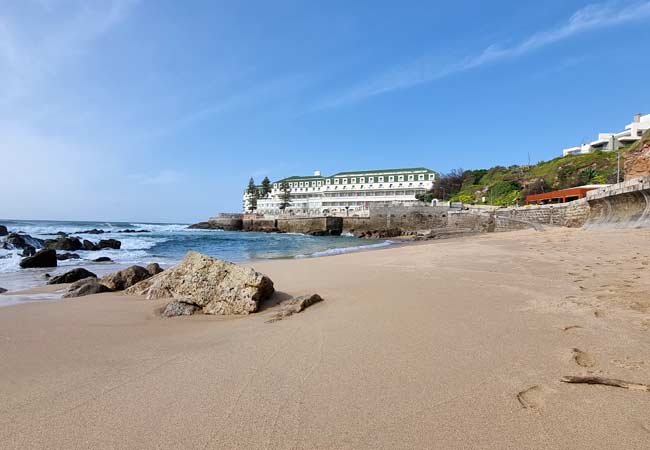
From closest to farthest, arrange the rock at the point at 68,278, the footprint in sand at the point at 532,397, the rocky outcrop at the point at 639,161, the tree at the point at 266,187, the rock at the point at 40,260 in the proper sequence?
the footprint in sand at the point at 532,397, the rock at the point at 68,278, the rock at the point at 40,260, the rocky outcrop at the point at 639,161, the tree at the point at 266,187

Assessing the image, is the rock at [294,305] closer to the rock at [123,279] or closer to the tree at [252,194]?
the rock at [123,279]

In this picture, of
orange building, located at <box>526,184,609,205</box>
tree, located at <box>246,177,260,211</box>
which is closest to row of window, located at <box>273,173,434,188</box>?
tree, located at <box>246,177,260,211</box>

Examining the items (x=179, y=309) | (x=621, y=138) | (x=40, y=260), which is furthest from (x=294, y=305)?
(x=621, y=138)

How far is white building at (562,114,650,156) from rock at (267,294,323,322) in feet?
261

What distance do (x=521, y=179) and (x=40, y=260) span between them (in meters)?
70.2

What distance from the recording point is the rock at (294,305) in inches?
178

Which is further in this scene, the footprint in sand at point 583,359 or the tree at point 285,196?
the tree at point 285,196

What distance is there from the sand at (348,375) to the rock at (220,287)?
33 cm

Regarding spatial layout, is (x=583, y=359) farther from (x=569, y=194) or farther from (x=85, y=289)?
(x=569, y=194)

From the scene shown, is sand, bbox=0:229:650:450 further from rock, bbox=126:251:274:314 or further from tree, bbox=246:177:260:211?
tree, bbox=246:177:260:211

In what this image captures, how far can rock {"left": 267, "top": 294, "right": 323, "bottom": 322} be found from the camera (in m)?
4.52

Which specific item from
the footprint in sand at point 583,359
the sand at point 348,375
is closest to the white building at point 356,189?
the sand at point 348,375

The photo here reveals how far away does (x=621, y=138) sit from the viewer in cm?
6944

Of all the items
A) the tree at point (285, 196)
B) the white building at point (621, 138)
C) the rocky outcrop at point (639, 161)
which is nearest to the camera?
the rocky outcrop at point (639, 161)
